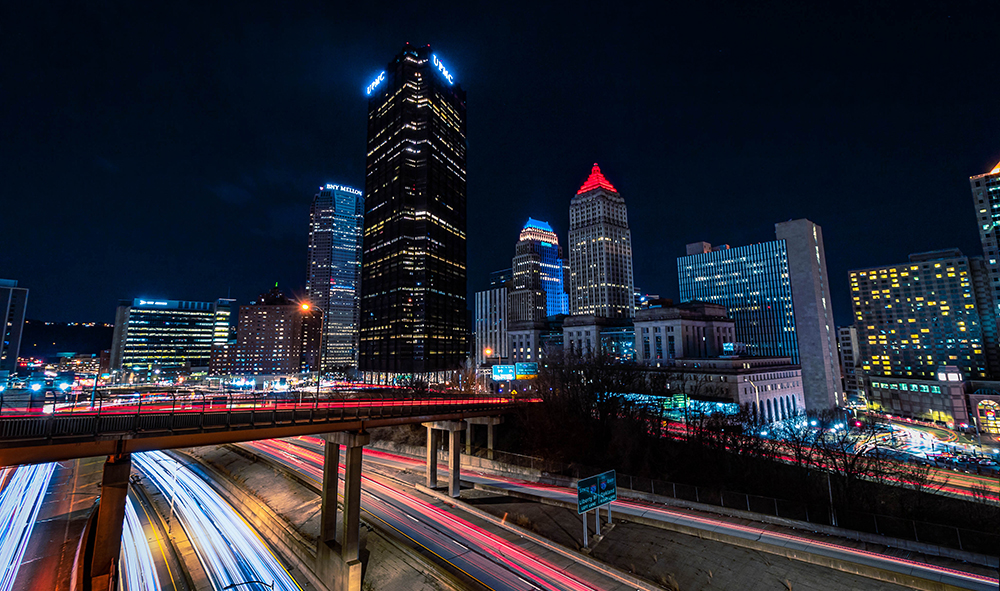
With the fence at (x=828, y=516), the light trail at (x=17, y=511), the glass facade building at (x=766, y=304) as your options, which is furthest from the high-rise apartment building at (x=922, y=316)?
the light trail at (x=17, y=511)

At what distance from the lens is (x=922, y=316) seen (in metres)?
177

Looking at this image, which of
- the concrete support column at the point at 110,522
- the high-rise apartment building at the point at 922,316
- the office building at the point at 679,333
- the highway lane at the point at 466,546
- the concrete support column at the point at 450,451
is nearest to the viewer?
the concrete support column at the point at 110,522

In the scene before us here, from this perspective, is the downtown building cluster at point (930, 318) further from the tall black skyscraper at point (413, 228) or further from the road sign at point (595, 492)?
the tall black skyscraper at point (413, 228)

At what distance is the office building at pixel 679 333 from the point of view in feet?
468

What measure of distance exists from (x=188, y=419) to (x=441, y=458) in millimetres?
36232

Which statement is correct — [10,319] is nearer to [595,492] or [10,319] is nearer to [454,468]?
[454,468]

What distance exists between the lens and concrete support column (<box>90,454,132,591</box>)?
22203 mm

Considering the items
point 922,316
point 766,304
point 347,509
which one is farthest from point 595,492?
point 922,316

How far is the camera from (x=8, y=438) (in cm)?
2047

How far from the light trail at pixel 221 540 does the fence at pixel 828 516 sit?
30.2 meters

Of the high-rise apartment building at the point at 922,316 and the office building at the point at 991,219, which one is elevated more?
the office building at the point at 991,219

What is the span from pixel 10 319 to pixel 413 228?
17136 cm

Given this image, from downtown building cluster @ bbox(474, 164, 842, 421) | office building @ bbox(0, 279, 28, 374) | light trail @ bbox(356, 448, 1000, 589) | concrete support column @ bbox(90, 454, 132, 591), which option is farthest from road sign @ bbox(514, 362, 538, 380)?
office building @ bbox(0, 279, 28, 374)

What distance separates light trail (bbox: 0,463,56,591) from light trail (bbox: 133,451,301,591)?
35.5 feet
